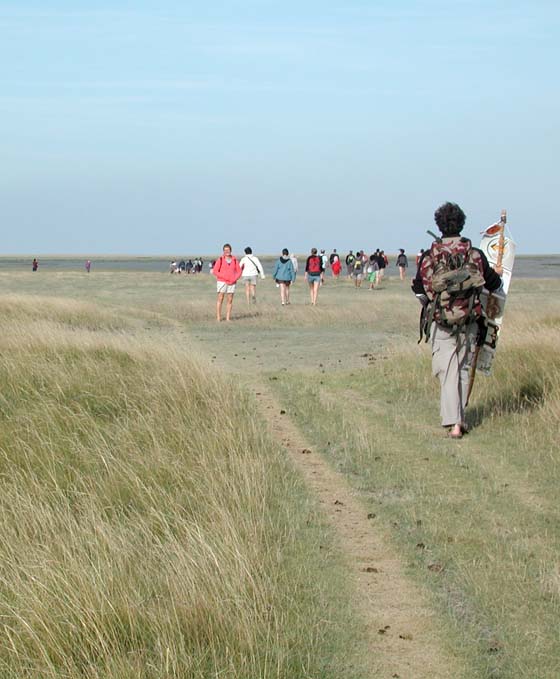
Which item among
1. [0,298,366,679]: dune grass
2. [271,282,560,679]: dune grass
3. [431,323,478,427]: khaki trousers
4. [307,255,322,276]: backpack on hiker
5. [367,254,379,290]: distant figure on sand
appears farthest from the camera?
[367,254,379,290]: distant figure on sand

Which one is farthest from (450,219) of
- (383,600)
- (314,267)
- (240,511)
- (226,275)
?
(314,267)

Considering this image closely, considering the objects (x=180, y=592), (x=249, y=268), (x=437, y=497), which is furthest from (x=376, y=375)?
(x=249, y=268)

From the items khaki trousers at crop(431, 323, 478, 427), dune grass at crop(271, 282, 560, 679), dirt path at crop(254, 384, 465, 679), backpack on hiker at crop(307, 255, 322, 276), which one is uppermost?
backpack on hiker at crop(307, 255, 322, 276)

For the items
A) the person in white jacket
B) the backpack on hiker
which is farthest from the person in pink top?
the backpack on hiker

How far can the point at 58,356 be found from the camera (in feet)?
40.7

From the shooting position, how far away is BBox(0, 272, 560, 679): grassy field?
4.55 m

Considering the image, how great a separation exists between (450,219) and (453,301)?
→ 704 mm

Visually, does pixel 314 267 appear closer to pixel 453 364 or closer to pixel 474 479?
pixel 453 364

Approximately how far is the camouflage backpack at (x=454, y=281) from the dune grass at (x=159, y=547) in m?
1.90

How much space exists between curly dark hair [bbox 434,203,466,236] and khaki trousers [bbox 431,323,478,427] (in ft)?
2.77

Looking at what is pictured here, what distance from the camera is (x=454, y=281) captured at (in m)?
8.91

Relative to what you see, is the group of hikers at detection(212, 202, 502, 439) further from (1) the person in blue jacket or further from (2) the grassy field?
(1) the person in blue jacket

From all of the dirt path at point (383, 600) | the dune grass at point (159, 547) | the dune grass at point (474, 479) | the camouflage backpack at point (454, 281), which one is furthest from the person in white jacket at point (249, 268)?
the dirt path at point (383, 600)

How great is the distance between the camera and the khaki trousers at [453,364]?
9305 millimetres
